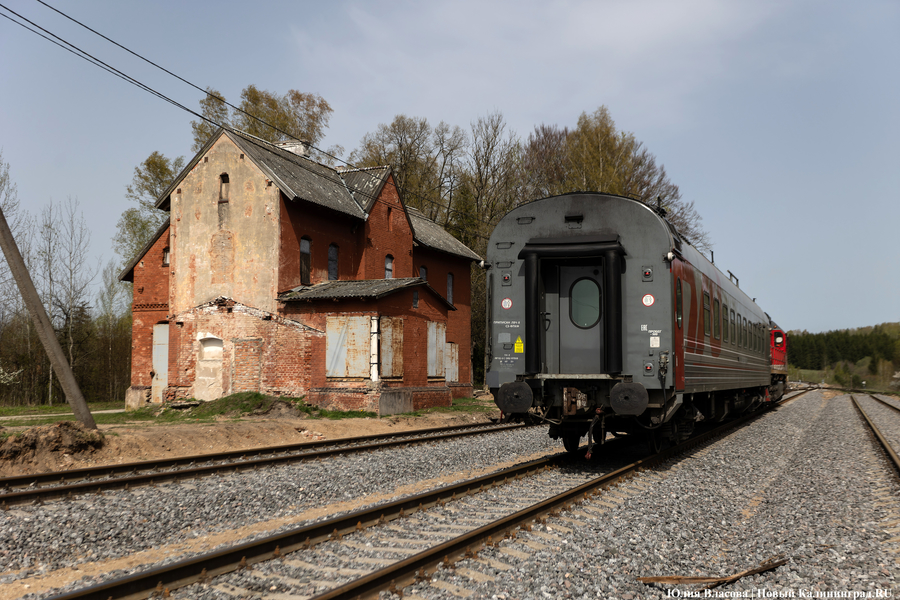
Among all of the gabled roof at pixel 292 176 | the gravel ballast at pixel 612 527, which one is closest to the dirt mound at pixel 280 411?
the gabled roof at pixel 292 176

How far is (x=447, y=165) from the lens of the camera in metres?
46.2

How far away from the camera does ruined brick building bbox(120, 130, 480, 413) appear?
21094 millimetres

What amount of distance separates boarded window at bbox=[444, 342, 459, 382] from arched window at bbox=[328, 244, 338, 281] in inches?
306

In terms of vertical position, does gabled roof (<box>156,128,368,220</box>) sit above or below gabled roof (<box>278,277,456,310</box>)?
above

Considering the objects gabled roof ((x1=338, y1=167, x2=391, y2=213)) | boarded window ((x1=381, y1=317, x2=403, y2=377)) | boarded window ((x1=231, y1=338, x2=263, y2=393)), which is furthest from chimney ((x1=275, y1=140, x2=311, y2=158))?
boarded window ((x1=381, y1=317, x2=403, y2=377))

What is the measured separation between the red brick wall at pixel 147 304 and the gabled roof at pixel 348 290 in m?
8.41

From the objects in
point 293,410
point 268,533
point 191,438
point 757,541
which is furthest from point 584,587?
point 293,410

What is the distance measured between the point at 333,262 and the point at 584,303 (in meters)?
16.8

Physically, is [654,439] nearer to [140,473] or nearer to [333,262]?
[140,473]

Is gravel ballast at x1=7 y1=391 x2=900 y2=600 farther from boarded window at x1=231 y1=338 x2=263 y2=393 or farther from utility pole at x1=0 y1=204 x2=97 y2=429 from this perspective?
boarded window at x1=231 y1=338 x2=263 y2=393

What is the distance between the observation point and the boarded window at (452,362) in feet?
98.9

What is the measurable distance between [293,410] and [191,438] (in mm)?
7157

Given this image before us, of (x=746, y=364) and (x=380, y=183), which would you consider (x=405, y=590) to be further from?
(x=380, y=183)

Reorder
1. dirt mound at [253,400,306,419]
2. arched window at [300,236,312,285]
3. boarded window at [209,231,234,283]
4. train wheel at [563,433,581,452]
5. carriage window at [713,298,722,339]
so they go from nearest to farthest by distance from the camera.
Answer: train wheel at [563,433,581,452] < carriage window at [713,298,722,339] < dirt mound at [253,400,306,419] < boarded window at [209,231,234,283] < arched window at [300,236,312,285]
